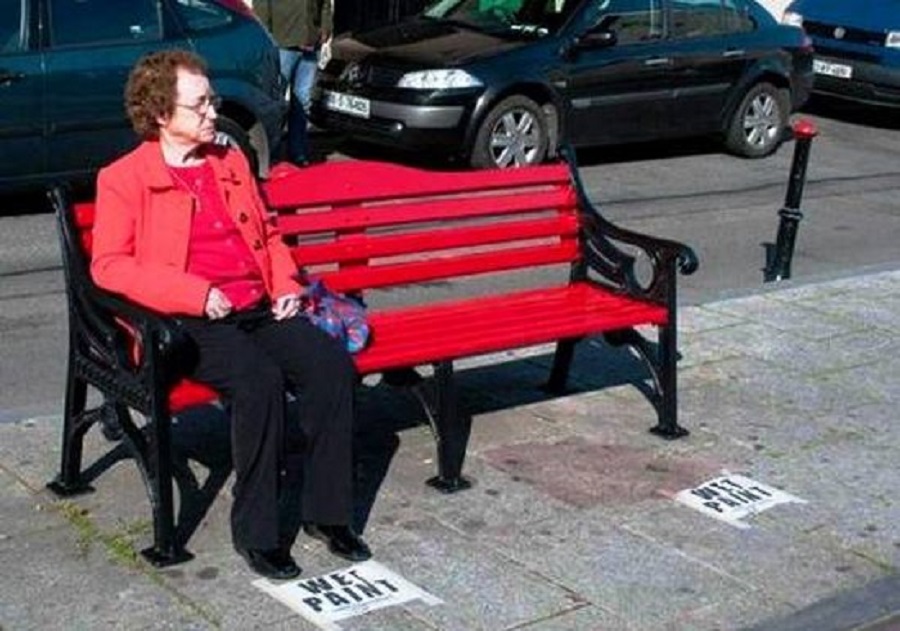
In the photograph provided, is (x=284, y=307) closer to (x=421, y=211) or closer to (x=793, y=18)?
(x=421, y=211)

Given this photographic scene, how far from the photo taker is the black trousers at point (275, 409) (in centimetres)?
474

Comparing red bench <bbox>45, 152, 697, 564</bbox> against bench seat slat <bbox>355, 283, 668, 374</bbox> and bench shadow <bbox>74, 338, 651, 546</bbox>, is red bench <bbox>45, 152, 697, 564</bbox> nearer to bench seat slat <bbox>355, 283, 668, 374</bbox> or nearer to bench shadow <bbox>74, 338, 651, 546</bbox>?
bench seat slat <bbox>355, 283, 668, 374</bbox>

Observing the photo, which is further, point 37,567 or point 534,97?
point 534,97

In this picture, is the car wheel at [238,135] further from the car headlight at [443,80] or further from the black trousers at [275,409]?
the black trousers at [275,409]

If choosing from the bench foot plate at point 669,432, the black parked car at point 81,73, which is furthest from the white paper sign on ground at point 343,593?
the black parked car at point 81,73

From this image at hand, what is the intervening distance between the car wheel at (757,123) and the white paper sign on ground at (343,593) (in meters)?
10.1

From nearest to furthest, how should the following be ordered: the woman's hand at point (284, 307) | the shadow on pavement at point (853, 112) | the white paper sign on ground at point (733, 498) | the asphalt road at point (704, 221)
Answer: the woman's hand at point (284, 307) < the white paper sign on ground at point (733, 498) < the asphalt road at point (704, 221) < the shadow on pavement at point (853, 112)

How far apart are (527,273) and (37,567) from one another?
5.05 meters

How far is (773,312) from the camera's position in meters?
8.24

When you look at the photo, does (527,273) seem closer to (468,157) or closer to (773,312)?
(773,312)

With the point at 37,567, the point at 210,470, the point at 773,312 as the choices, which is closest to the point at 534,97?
the point at 773,312

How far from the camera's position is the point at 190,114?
5.00m

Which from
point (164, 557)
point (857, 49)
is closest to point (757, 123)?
point (857, 49)

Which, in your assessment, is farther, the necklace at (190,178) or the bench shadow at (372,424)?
the bench shadow at (372,424)
